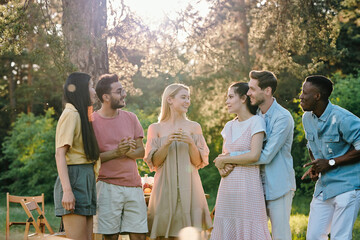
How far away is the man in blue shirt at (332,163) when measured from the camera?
14.2ft

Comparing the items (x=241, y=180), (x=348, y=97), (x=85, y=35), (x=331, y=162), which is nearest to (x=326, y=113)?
(x=331, y=162)

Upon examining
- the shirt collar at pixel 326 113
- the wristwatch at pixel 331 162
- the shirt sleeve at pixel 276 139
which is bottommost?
the wristwatch at pixel 331 162

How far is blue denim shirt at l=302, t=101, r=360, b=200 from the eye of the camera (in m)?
4.35

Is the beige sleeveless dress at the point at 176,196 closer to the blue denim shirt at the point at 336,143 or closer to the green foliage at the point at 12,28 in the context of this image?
the blue denim shirt at the point at 336,143

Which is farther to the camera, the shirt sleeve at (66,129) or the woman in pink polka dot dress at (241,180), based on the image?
the woman in pink polka dot dress at (241,180)

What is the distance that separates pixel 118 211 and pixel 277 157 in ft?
5.32

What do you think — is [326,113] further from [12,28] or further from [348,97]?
[348,97]

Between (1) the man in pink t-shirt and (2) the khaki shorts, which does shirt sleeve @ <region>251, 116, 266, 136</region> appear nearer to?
(1) the man in pink t-shirt

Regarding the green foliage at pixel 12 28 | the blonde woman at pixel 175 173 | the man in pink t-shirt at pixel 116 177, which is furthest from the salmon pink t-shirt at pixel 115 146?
the green foliage at pixel 12 28

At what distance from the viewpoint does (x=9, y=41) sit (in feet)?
25.7

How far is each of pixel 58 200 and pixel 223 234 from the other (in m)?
1.51

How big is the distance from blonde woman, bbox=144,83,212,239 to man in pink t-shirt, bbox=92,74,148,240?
0.23 m

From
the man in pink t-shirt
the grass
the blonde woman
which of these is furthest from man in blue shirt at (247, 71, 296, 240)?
the grass

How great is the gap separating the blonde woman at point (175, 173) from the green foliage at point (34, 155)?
1535 centimetres
